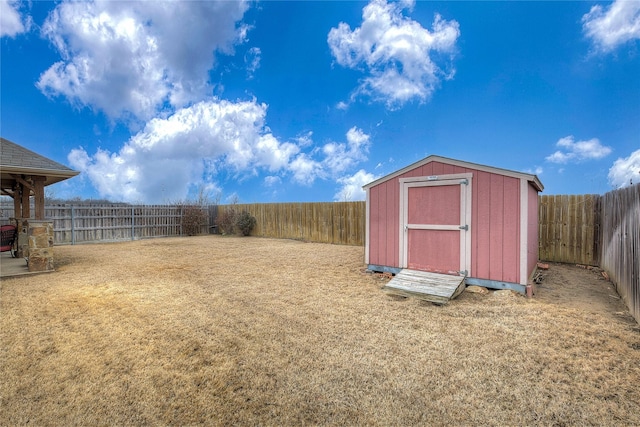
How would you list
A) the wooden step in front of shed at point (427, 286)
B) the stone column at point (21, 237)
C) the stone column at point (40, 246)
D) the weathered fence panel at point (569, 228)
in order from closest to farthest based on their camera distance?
the wooden step in front of shed at point (427, 286), the stone column at point (40, 246), the weathered fence panel at point (569, 228), the stone column at point (21, 237)

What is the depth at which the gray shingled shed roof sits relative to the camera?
20.9 feet

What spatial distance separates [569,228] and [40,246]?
1240 centimetres

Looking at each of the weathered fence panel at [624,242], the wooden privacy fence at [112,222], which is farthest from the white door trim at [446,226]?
the wooden privacy fence at [112,222]

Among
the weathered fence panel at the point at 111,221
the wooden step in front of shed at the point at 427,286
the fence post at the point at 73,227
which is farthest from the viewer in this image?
the fence post at the point at 73,227

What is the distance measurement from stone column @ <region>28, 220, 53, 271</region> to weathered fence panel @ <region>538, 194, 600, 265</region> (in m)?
11.8

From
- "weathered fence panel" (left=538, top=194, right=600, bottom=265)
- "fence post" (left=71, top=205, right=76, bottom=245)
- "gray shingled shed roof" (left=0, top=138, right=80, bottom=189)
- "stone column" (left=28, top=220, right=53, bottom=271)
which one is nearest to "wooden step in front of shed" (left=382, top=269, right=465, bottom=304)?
"weathered fence panel" (left=538, top=194, right=600, bottom=265)

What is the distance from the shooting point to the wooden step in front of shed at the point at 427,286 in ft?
Answer: 14.5

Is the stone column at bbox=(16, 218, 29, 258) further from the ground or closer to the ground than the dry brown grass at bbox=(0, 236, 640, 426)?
further from the ground

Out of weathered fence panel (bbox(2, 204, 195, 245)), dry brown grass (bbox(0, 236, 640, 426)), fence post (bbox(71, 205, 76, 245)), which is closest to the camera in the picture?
dry brown grass (bbox(0, 236, 640, 426))

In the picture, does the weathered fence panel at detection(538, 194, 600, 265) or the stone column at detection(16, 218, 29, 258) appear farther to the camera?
the stone column at detection(16, 218, 29, 258)

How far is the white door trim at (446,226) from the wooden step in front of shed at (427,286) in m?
0.40

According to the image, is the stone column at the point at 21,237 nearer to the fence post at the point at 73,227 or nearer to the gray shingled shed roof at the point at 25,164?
the gray shingled shed roof at the point at 25,164

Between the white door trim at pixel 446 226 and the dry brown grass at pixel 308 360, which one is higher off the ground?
the white door trim at pixel 446 226

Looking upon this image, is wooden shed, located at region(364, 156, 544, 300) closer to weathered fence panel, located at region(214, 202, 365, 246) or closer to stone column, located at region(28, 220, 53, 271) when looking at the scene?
weathered fence panel, located at region(214, 202, 365, 246)
